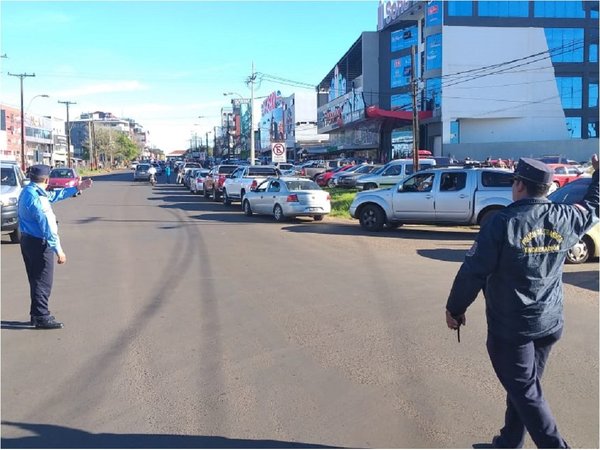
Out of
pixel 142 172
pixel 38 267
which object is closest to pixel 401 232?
pixel 38 267

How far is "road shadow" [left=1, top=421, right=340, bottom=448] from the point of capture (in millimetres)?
4113

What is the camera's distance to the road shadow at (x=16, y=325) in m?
6.98

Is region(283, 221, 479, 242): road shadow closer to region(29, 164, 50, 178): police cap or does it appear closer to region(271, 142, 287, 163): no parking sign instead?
region(29, 164, 50, 178): police cap

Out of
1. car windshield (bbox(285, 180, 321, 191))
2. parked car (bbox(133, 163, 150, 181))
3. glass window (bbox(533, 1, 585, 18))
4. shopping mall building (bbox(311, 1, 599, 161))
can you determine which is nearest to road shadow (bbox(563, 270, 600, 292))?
car windshield (bbox(285, 180, 321, 191))

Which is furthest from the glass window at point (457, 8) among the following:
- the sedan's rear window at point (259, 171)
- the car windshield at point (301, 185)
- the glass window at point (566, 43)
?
the car windshield at point (301, 185)

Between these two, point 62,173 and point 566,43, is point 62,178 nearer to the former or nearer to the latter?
point 62,173

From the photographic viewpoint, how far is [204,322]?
23.8 feet

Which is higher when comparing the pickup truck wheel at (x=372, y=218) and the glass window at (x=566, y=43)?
the glass window at (x=566, y=43)

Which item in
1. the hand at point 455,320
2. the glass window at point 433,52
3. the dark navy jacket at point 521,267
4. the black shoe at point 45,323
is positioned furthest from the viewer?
the glass window at point 433,52

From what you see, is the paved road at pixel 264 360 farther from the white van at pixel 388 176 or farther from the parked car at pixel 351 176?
the parked car at pixel 351 176

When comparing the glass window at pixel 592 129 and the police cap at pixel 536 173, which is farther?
the glass window at pixel 592 129

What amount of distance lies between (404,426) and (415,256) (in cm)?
836

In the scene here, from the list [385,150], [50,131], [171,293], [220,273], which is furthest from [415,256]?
[50,131]

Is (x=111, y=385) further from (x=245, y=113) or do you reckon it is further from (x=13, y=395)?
(x=245, y=113)
